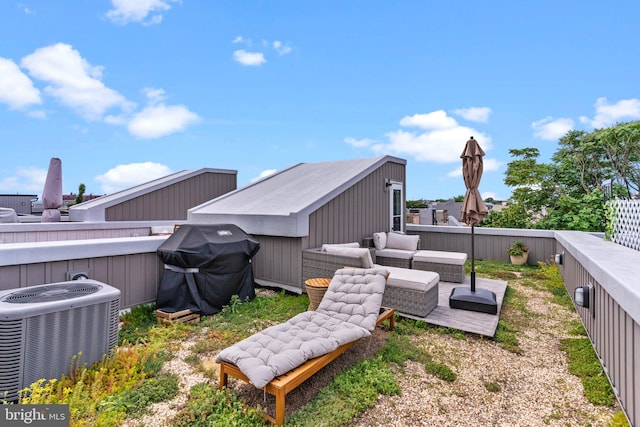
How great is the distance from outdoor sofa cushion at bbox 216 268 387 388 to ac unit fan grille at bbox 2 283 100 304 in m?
1.54

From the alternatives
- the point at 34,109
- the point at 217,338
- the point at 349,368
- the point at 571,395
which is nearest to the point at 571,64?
the point at 571,395

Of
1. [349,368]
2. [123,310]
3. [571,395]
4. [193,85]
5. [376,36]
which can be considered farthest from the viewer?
[376,36]

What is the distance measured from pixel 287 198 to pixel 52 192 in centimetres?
646

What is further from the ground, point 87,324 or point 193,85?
point 193,85

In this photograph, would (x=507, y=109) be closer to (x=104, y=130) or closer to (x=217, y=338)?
(x=217, y=338)

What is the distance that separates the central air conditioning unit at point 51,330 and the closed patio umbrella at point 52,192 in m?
6.60

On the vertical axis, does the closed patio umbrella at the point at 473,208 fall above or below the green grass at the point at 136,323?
above

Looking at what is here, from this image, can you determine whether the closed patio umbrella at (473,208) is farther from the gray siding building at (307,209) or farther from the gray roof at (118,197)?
the gray roof at (118,197)

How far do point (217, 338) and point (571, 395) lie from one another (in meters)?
3.58

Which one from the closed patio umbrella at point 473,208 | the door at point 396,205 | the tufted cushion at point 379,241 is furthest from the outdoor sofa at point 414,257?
the closed patio umbrella at point 473,208

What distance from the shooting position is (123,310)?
13.9 feet

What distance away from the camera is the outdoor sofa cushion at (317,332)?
2.33 meters

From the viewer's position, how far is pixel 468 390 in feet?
8.91

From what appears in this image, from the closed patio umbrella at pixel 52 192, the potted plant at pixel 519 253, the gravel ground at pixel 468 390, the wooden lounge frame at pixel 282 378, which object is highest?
the closed patio umbrella at pixel 52 192
